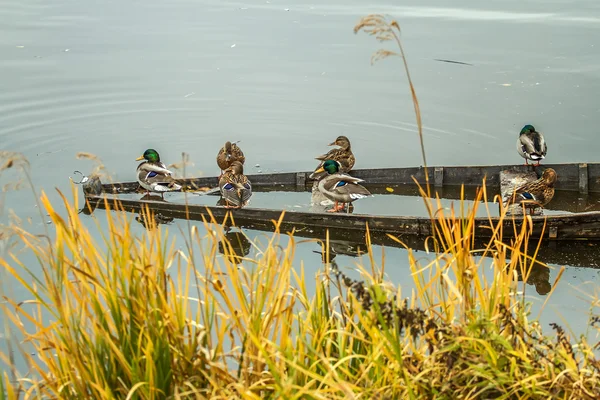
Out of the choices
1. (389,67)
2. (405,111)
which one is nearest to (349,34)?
(389,67)

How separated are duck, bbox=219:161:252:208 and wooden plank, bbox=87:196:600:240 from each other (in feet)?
0.44

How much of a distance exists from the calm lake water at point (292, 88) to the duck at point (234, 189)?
24.3 inches

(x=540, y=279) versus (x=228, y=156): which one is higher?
(x=228, y=156)

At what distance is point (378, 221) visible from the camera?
777 centimetres

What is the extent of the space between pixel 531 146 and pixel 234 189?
3.23 meters

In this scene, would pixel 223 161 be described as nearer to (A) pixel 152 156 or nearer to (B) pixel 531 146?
(A) pixel 152 156

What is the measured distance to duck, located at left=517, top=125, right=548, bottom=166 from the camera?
902 cm

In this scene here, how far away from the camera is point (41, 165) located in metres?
9.65

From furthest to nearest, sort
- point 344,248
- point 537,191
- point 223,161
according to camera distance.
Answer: point 223,161, point 537,191, point 344,248

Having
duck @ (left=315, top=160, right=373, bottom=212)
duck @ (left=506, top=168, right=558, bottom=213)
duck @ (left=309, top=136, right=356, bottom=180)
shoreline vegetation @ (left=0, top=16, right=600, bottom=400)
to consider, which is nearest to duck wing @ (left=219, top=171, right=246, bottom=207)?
duck @ (left=315, top=160, right=373, bottom=212)

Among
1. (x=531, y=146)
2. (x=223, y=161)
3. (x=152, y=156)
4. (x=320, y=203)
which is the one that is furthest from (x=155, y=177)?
(x=531, y=146)

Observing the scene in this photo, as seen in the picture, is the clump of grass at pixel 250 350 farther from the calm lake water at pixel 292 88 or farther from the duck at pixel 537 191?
the duck at pixel 537 191

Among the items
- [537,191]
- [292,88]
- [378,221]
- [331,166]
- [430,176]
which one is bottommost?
[378,221]

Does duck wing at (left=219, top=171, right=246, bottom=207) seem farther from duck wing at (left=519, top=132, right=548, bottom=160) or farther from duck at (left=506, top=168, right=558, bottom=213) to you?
duck wing at (left=519, top=132, right=548, bottom=160)
